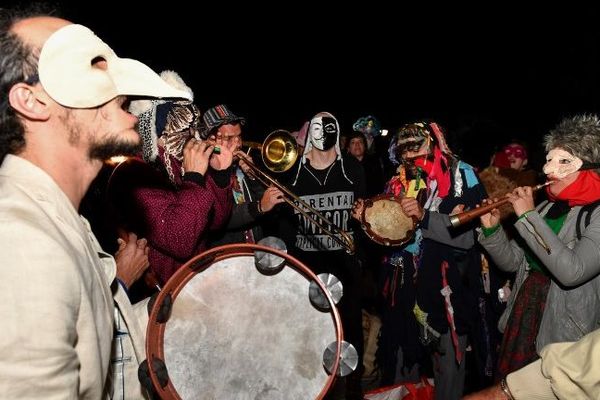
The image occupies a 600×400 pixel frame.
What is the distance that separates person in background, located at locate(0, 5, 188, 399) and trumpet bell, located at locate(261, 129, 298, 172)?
391cm

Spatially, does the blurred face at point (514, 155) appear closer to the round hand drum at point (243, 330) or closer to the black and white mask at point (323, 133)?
the black and white mask at point (323, 133)

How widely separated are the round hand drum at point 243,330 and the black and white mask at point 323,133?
3.56 metres

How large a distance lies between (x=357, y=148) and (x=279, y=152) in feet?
11.1

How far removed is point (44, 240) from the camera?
1.36m

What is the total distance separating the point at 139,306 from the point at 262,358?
0.65 m

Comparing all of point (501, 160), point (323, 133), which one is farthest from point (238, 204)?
point (501, 160)

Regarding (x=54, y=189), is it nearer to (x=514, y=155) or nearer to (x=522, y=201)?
(x=522, y=201)

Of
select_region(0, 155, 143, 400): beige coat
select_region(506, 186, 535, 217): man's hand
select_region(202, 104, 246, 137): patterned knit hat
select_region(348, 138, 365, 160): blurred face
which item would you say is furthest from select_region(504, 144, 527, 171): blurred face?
select_region(0, 155, 143, 400): beige coat

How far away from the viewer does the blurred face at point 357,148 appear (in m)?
9.00

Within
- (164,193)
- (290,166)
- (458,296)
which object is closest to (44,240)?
(164,193)

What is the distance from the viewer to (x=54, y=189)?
159 cm

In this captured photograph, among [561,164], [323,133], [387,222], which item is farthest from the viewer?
[323,133]

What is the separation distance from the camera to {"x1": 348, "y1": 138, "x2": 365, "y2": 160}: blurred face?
9.00 m

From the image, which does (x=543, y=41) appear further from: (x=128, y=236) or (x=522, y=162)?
(x=128, y=236)
